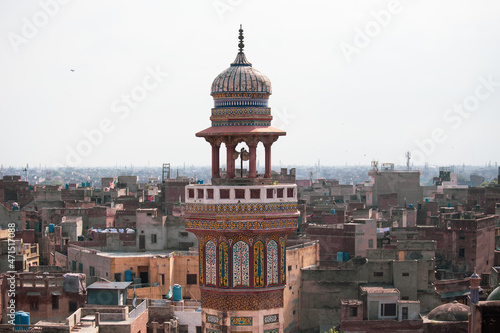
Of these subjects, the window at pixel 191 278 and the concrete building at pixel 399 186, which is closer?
the window at pixel 191 278

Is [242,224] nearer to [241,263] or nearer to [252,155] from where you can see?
[241,263]

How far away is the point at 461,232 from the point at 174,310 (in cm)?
2055

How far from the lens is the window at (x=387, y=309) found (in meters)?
38.8

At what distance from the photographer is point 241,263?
1491cm

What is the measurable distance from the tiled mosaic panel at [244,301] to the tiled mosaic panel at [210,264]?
20cm

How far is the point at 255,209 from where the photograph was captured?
1477 cm

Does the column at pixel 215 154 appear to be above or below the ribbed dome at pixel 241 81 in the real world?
below

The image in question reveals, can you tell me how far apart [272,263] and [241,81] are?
2677 millimetres

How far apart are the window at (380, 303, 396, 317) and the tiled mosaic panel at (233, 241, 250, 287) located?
24754 mm

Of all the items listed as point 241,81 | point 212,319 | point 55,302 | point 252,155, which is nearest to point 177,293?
point 55,302

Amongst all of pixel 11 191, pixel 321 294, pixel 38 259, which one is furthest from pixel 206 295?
pixel 11 191

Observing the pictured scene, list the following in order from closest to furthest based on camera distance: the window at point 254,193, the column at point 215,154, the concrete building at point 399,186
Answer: the window at point 254,193 → the column at point 215,154 → the concrete building at point 399,186

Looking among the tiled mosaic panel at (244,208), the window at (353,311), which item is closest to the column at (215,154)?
the tiled mosaic panel at (244,208)

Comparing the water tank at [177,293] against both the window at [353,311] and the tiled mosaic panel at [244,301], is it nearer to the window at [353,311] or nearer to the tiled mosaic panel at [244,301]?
the window at [353,311]
